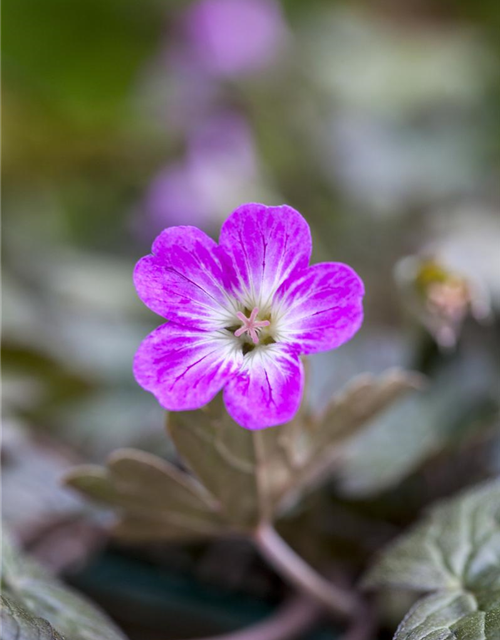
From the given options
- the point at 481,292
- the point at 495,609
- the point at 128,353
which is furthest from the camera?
the point at 128,353

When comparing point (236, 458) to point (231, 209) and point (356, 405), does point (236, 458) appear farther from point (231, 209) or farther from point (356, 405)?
point (231, 209)

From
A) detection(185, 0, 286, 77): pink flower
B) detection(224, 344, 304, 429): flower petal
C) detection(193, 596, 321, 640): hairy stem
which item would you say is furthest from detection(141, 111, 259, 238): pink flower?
detection(224, 344, 304, 429): flower petal

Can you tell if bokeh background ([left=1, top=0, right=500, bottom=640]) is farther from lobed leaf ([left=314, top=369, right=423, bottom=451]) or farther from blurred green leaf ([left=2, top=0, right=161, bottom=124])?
lobed leaf ([left=314, top=369, right=423, bottom=451])

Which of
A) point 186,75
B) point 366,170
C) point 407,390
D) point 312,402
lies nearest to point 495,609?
point 407,390

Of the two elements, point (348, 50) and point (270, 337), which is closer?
point (270, 337)

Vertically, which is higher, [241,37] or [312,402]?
[241,37]

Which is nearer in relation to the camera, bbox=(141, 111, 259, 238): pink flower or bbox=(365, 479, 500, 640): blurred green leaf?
bbox=(365, 479, 500, 640): blurred green leaf

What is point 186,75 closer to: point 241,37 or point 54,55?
point 241,37

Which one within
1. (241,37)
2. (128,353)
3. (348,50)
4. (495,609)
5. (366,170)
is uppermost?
(348,50)
